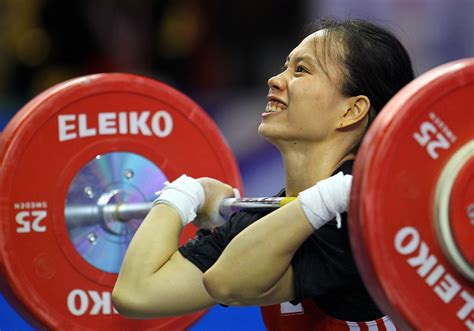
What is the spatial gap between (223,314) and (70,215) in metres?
0.68

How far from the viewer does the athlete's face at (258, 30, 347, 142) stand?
2375 mm

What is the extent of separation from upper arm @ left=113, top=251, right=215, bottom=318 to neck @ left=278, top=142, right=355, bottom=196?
1.05 feet

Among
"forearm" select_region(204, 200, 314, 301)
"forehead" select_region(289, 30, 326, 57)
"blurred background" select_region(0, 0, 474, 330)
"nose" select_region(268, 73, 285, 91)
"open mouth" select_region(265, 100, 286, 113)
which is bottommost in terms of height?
"forearm" select_region(204, 200, 314, 301)

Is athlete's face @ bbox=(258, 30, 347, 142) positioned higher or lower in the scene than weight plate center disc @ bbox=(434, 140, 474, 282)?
higher

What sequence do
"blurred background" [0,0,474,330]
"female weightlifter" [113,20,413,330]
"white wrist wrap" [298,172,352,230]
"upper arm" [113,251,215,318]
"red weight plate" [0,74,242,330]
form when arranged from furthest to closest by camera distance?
"blurred background" [0,0,474,330], "red weight plate" [0,74,242,330], "upper arm" [113,251,215,318], "female weightlifter" [113,20,413,330], "white wrist wrap" [298,172,352,230]

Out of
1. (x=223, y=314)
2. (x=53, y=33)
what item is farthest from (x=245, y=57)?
(x=223, y=314)

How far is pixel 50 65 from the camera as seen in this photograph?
6531 mm

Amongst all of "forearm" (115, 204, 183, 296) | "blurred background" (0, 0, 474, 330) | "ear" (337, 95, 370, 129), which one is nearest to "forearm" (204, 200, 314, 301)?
"forearm" (115, 204, 183, 296)

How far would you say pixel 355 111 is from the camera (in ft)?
7.83

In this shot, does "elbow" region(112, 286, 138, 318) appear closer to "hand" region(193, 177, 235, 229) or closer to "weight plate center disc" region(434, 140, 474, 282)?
"hand" region(193, 177, 235, 229)

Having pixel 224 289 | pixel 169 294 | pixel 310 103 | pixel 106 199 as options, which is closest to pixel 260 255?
pixel 224 289

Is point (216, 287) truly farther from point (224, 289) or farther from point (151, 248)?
point (151, 248)

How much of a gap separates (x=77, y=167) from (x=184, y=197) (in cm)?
57

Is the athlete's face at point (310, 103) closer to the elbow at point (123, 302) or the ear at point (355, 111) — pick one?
the ear at point (355, 111)
